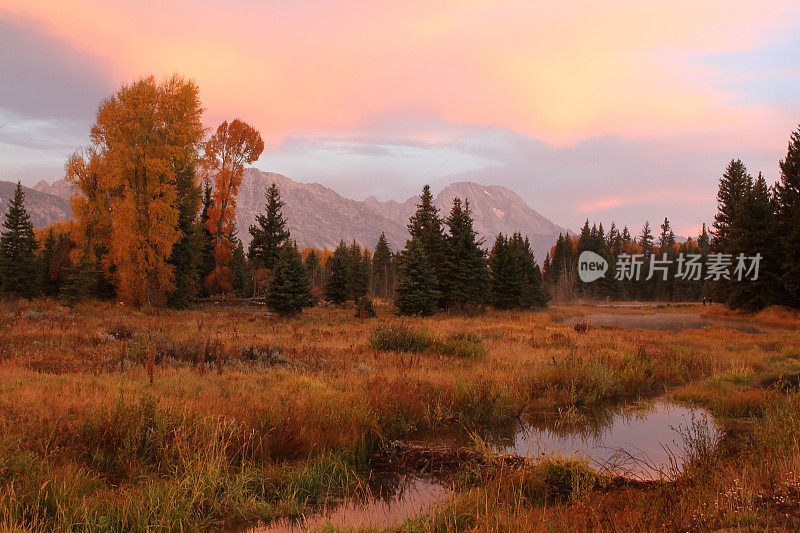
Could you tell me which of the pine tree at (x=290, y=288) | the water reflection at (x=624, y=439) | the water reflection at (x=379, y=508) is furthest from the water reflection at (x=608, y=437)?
the pine tree at (x=290, y=288)

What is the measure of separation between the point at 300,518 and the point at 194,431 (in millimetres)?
2121

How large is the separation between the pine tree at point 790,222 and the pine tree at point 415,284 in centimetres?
2586

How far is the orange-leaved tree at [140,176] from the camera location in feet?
86.9

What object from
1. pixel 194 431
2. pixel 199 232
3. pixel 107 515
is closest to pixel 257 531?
pixel 107 515

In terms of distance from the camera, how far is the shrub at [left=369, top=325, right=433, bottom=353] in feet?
48.8

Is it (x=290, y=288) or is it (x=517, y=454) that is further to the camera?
(x=290, y=288)

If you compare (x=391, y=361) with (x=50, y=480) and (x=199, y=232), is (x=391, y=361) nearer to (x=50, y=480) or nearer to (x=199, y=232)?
(x=50, y=480)

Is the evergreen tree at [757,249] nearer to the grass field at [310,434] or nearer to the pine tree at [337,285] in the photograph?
the grass field at [310,434]

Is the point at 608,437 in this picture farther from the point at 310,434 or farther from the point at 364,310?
the point at 364,310

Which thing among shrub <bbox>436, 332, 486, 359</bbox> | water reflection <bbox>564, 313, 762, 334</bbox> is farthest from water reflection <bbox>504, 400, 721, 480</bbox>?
water reflection <bbox>564, 313, 762, 334</bbox>

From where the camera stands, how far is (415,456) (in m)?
6.59

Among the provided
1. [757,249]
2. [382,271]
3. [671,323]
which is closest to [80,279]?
[671,323]

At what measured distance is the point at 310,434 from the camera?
647 cm

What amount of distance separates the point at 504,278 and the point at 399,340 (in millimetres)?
34982
